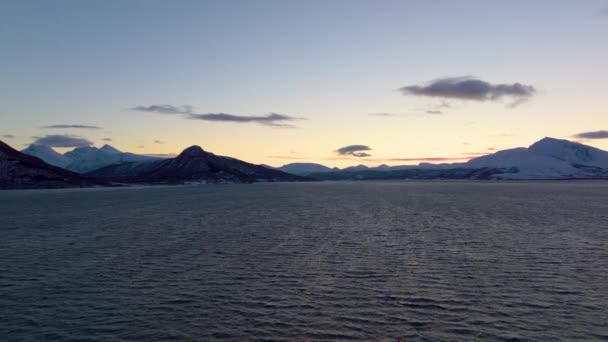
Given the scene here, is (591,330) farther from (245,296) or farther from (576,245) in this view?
(576,245)

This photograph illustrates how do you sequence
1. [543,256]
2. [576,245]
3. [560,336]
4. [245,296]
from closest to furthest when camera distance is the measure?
[560,336], [245,296], [543,256], [576,245]

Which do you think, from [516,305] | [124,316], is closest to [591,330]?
[516,305]

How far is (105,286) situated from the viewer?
36.9 metres

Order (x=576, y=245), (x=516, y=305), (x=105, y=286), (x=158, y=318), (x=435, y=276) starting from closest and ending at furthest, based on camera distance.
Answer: (x=158, y=318), (x=516, y=305), (x=105, y=286), (x=435, y=276), (x=576, y=245)

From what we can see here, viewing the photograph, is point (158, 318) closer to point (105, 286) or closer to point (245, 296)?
point (245, 296)

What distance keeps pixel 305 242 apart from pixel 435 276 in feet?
78.0

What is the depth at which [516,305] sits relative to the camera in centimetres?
3062

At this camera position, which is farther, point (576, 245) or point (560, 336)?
point (576, 245)

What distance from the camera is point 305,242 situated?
6009 centimetres

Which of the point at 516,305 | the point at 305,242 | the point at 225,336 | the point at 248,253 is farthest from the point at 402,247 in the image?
the point at 225,336

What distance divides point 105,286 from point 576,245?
180ft

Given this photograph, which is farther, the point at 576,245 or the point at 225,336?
the point at 576,245

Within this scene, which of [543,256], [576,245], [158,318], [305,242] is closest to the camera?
[158,318]

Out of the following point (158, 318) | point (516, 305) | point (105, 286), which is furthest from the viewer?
point (105, 286)
